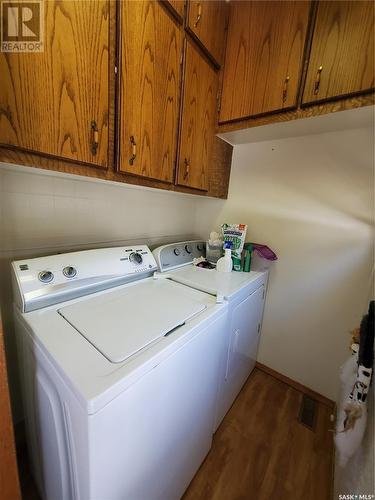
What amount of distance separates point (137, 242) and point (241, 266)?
2.82 ft

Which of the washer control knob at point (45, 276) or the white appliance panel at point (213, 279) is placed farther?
the white appliance panel at point (213, 279)

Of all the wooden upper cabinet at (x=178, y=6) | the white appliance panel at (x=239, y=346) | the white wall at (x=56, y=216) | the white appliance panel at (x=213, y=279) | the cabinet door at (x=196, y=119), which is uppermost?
the wooden upper cabinet at (x=178, y=6)

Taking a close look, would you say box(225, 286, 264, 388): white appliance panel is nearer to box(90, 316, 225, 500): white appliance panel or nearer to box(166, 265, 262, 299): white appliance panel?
box(166, 265, 262, 299): white appliance panel

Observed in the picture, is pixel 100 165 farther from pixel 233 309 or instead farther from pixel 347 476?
pixel 347 476

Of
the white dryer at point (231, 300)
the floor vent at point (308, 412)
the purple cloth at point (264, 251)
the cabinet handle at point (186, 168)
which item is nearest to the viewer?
the white dryer at point (231, 300)

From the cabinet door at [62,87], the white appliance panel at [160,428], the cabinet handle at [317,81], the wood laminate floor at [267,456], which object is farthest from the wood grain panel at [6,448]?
the cabinet handle at [317,81]

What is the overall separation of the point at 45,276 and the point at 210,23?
173 cm

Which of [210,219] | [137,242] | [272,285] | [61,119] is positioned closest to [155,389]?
[61,119]

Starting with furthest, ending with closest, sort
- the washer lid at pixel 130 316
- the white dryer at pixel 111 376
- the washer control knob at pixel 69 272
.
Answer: the washer control knob at pixel 69 272 < the washer lid at pixel 130 316 < the white dryer at pixel 111 376

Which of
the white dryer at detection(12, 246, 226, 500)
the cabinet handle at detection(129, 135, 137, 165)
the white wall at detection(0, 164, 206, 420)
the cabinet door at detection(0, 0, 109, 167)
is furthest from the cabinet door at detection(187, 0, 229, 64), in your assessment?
the white dryer at detection(12, 246, 226, 500)

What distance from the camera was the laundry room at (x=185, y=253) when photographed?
2.21 feet

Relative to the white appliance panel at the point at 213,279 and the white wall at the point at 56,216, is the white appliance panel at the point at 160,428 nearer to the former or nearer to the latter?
the white appliance panel at the point at 213,279

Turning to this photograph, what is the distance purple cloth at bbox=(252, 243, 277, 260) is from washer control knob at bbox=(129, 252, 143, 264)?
95cm

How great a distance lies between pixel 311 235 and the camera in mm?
1558
